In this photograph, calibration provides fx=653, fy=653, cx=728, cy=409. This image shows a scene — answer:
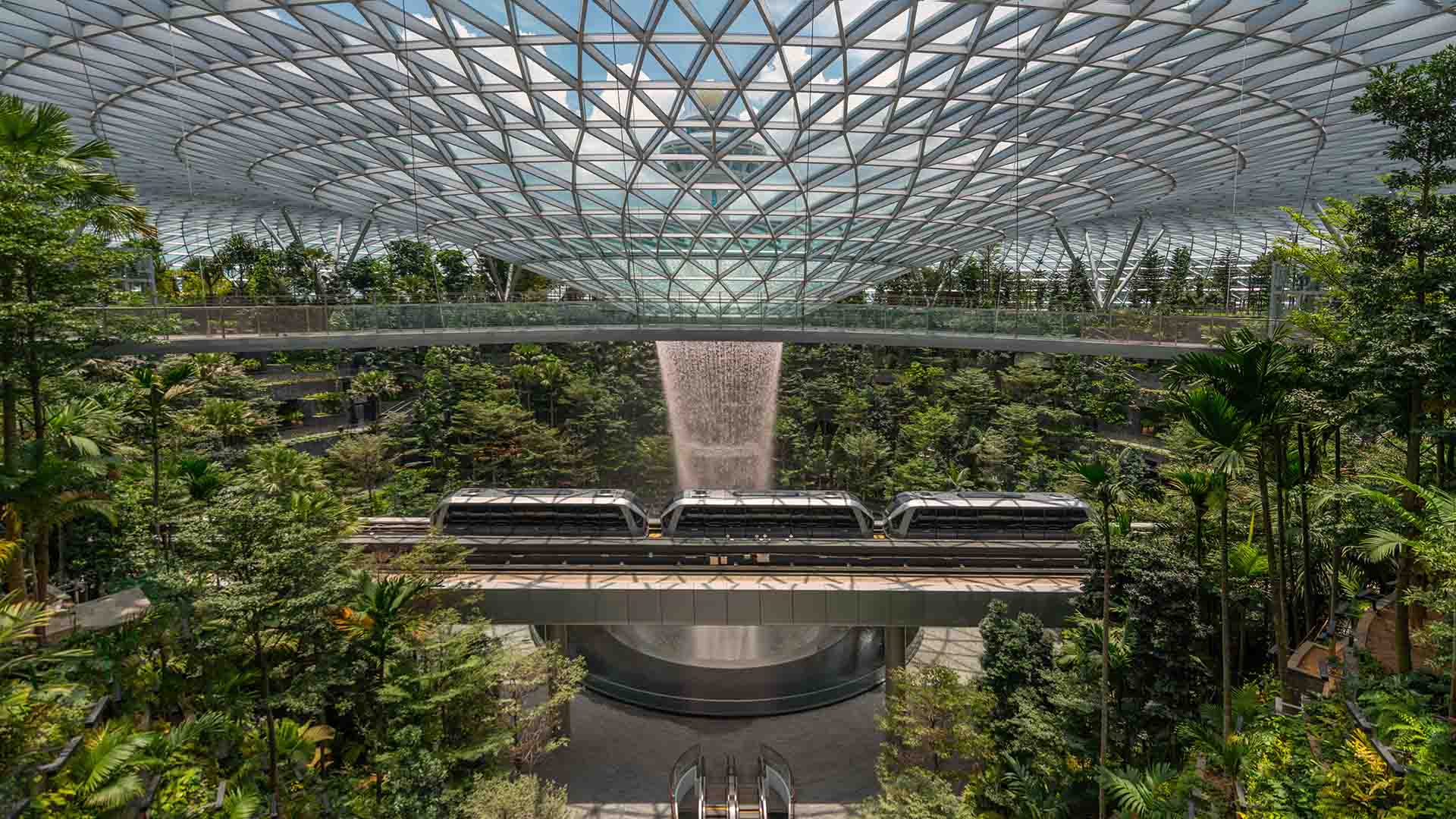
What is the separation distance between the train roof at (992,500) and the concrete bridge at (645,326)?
23.4ft

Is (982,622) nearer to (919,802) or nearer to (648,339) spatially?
(919,802)

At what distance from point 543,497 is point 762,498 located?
9223mm

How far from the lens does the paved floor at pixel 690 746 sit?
2266 centimetres

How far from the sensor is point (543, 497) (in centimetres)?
2752

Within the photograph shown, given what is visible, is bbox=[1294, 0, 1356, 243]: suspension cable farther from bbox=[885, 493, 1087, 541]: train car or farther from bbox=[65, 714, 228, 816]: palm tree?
bbox=[65, 714, 228, 816]: palm tree

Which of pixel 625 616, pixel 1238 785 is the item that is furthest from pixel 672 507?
pixel 1238 785

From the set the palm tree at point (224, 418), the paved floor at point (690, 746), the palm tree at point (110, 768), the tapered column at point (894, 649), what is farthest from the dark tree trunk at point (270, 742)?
the palm tree at point (224, 418)

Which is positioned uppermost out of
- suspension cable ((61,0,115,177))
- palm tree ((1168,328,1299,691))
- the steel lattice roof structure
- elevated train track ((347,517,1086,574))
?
suspension cable ((61,0,115,177))

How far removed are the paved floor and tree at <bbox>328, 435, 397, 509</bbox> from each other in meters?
20.7

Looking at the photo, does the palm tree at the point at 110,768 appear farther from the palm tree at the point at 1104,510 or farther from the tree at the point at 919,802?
the palm tree at the point at 1104,510

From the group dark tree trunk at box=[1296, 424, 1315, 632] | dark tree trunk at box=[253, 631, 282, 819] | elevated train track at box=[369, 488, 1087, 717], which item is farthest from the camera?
elevated train track at box=[369, 488, 1087, 717]

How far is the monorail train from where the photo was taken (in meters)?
27.1

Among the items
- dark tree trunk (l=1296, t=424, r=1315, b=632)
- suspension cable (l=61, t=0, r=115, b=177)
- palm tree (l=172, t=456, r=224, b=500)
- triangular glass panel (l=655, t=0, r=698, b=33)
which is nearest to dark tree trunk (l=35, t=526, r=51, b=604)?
palm tree (l=172, t=456, r=224, b=500)

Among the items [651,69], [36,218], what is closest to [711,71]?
[651,69]
